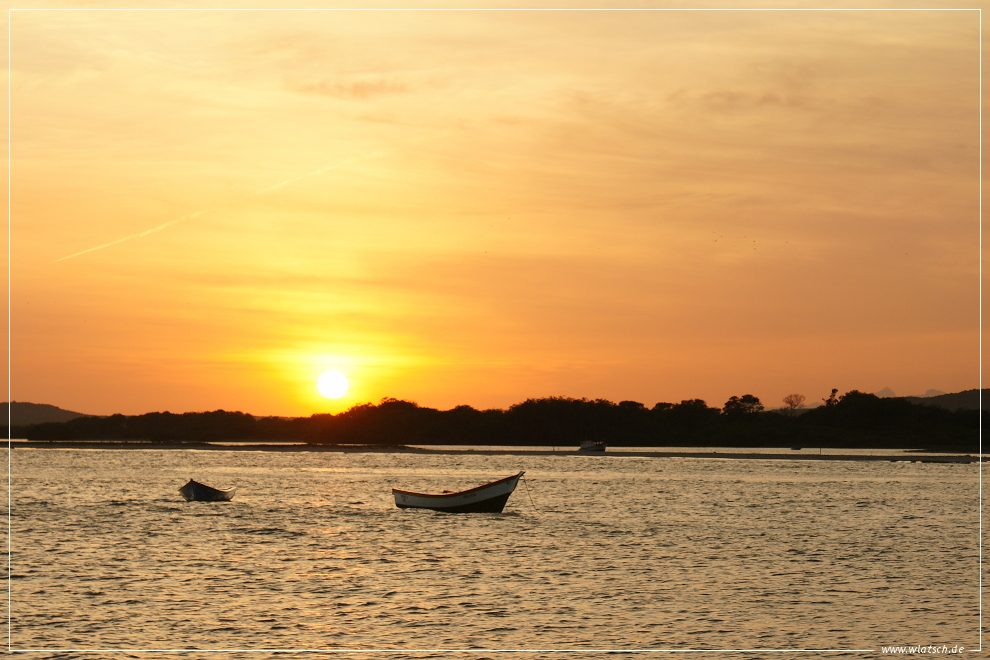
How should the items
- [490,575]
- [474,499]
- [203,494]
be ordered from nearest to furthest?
1. [490,575]
2. [474,499]
3. [203,494]

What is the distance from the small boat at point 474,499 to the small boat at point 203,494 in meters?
Answer: 21.4

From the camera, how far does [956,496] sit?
10419 centimetres

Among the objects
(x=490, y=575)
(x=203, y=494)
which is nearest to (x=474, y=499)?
(x=203, y=494)

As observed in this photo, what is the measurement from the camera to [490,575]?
45625mm

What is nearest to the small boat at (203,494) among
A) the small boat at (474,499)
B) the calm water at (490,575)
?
the calm water at (490,575)

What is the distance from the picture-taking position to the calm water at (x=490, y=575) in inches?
1292

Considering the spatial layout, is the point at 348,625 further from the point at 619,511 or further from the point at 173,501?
the point at 173,501

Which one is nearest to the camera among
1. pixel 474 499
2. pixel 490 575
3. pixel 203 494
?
pixel 490 575

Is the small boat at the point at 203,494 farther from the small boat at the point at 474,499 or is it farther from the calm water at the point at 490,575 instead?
the small boat at the point at 474,499

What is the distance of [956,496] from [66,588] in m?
92.9

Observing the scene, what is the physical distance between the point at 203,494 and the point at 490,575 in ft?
167

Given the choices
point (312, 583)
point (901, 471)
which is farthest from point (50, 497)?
point (901, 471)

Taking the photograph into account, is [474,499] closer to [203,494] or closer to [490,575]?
[203,494]

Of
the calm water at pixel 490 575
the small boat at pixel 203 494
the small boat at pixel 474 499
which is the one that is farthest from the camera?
the small boat at pixel 203 494
